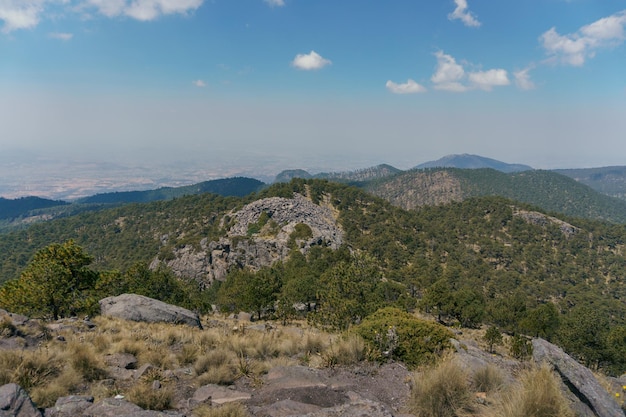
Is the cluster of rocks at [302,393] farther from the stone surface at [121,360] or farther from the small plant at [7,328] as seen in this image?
the small plant at [7,328]

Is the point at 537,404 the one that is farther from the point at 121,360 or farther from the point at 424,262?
the point at 424,262

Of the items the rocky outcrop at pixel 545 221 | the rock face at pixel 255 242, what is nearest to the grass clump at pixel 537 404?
the rock face at pixel 255 242

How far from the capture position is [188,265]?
96.6 m

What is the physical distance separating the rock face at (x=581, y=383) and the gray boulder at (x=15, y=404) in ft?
35.3

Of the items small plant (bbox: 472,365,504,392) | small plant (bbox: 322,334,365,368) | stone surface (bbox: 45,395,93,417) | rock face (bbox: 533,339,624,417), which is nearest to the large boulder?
small plant (bbox: 322,334,365,368)

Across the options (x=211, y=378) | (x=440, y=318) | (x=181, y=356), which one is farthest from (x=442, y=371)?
(x=440, y=318)

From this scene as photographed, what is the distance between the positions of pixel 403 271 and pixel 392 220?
146 feet

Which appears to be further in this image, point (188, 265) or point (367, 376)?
point (188, 265)

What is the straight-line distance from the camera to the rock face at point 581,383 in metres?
6.76

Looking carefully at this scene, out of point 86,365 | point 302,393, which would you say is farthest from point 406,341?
point 86,365

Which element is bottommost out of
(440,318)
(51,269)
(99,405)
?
(440,318)

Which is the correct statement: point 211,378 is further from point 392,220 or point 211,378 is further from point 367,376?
point 392,220

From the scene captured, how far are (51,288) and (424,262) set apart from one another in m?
105

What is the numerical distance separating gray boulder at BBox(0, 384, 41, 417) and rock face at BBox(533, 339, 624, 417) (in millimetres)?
10763
